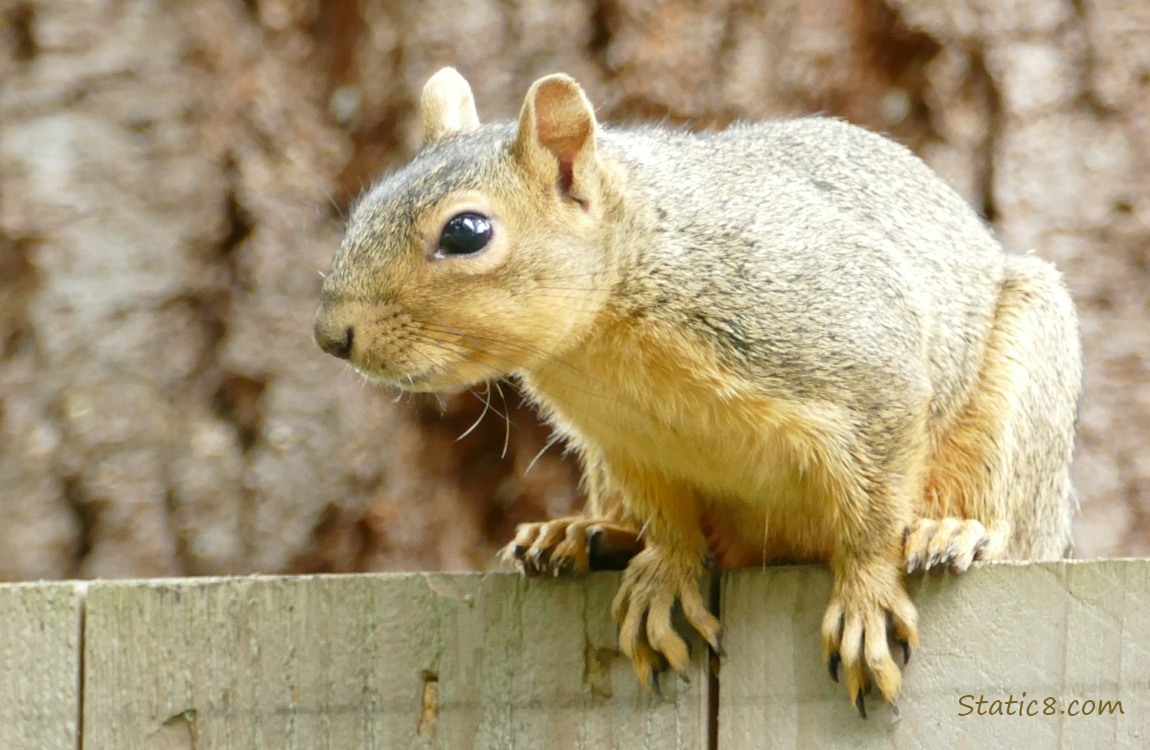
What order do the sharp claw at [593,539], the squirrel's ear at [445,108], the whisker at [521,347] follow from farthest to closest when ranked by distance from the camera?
1. the squirrel's ear at [445,108]
2. the sharp claw at [593,539]
3. the whisker at [521,347]

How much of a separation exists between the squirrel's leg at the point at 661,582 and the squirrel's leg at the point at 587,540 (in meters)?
0.07

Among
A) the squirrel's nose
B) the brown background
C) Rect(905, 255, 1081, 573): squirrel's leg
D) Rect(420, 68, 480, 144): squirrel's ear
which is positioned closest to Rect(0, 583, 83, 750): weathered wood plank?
the squirrel's nose

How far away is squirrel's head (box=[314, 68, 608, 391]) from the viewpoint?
213 centimetres

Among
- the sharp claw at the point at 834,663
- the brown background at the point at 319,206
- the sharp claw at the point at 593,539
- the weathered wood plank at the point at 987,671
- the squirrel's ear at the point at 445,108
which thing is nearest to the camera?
the weathered wood plank at the point at 987,671

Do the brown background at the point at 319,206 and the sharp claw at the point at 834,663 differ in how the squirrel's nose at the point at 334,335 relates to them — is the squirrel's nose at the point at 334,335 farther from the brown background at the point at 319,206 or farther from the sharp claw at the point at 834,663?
the brown background at the point at 319,206

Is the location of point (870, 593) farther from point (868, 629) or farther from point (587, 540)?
point (587, 540)

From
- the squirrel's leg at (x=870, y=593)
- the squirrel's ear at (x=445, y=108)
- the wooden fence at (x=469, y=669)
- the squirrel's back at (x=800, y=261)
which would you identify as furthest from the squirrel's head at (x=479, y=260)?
the squirrel's leg at (x=870, y=593)

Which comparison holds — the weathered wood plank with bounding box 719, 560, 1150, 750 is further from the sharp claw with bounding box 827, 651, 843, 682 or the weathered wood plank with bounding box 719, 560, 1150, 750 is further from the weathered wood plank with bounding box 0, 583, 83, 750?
the weathered wood plank with bounding box 0, 583, 83, 750

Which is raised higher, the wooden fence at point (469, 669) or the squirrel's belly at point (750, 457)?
the squirrel's belly at point (750, 457)

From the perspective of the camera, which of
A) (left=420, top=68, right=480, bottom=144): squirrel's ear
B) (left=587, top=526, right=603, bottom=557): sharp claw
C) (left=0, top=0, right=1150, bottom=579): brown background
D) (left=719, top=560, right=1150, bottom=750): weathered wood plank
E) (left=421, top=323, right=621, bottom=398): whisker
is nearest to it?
(left=719, top=560, right=1150, bottom=750): weathered wood plank

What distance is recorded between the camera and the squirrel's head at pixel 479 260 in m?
2.13

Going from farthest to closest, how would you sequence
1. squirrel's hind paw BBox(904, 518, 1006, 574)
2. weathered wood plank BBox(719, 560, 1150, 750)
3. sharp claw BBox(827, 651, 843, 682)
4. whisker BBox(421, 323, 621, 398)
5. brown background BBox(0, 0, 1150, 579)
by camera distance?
brown background BBox(0, 0, 1150, 579) < whisker BBox(421, 323, 621, 398) < squirrel's hind paw BBox(904, 518, 1006, 574) < sharp claw BBox(827, 651, 843, 682) < weathered wood plank BBox(719, 560, 1150, 750)

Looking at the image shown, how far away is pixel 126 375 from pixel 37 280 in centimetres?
30

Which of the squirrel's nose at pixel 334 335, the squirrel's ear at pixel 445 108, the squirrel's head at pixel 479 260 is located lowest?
the squirrel's nose at pixel 334 335
